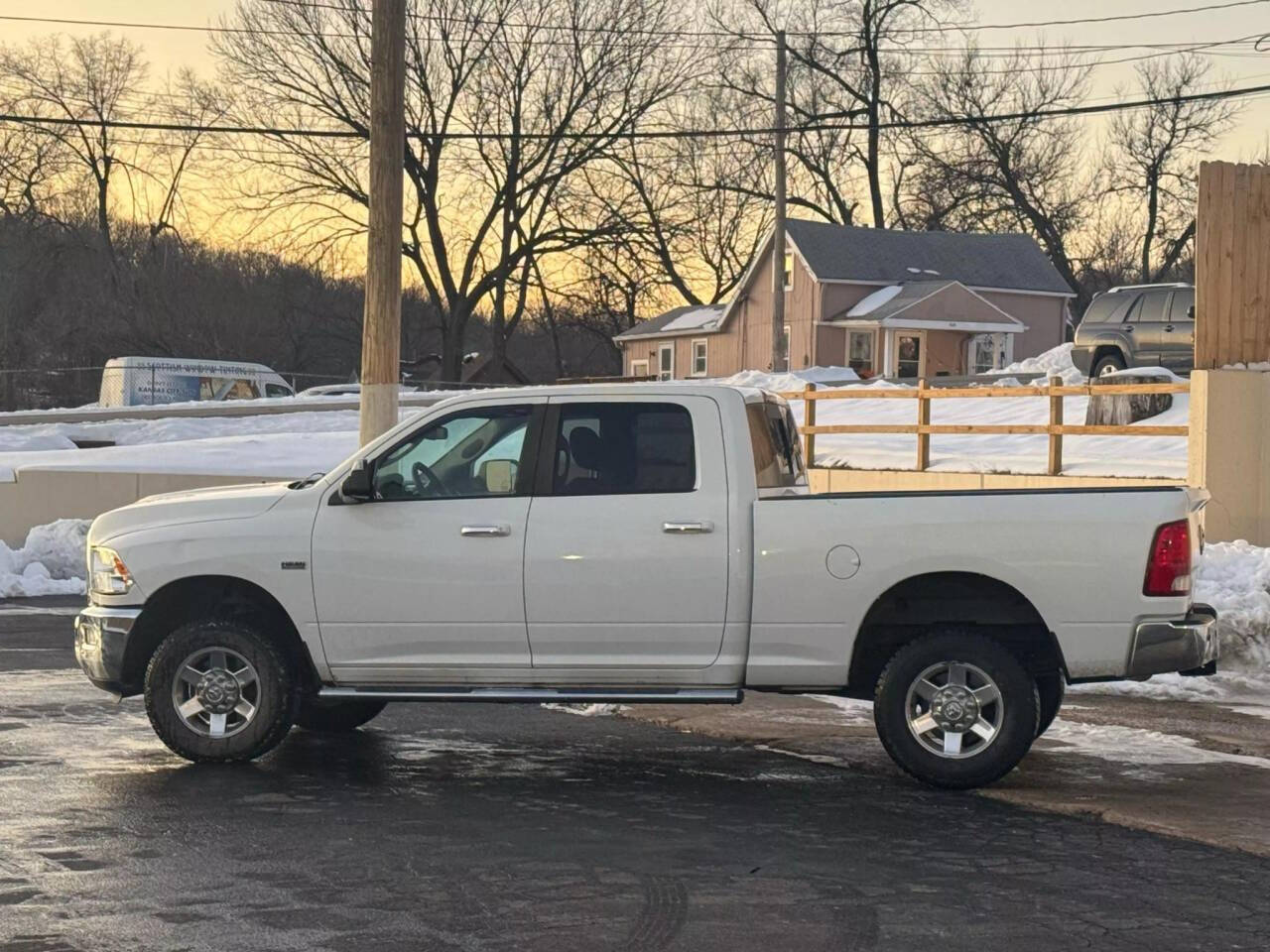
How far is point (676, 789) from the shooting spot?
813 cm

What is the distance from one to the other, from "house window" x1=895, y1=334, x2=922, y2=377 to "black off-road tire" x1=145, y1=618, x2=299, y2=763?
4678cm

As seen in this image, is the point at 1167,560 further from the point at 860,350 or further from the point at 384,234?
the point at 860,350

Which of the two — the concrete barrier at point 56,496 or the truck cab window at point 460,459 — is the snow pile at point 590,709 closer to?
the truck cab window at point 460,459

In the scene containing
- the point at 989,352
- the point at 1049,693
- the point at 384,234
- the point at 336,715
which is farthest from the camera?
the point at 989,352

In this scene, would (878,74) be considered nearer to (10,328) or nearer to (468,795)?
(10,328)

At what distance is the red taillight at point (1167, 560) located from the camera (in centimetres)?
787

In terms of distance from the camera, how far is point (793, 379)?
35219 millimetres

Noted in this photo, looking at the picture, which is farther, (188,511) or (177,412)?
(177,412)

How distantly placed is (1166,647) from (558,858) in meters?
3.06

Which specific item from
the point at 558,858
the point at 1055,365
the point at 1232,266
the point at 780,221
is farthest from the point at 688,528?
the point at 780,221

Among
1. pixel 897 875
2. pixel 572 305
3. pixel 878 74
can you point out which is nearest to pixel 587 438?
pixel 897 875

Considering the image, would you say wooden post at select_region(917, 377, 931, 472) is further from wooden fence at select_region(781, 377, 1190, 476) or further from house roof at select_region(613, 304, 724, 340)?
house roof at select_region(613, 304, 724, 340)

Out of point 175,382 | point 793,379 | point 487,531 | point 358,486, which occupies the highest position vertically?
point 175,382

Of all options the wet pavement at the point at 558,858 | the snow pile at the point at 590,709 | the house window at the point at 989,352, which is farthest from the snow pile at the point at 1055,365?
the wet pavement at the point at 558,858
